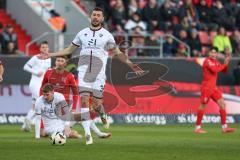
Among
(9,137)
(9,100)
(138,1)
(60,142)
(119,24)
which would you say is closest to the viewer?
(60,142)

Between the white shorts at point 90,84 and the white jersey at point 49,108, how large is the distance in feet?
2.22

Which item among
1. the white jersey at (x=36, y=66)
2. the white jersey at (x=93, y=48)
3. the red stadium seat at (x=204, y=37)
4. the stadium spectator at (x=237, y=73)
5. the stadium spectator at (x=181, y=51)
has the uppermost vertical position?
the red stadium seat at (x=204, y=37)

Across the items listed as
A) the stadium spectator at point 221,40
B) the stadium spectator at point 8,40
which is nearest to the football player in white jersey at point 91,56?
the stadium spectator at point 8,40

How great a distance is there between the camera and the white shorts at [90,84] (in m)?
17.7

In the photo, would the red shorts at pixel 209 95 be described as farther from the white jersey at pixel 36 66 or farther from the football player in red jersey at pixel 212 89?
the white jersey at pixel 36 66

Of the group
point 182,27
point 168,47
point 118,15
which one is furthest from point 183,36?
point 118,15

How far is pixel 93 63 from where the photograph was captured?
1770cm

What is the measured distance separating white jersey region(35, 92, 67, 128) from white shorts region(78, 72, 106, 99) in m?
0.68

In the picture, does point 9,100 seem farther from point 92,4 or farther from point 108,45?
point 108,45

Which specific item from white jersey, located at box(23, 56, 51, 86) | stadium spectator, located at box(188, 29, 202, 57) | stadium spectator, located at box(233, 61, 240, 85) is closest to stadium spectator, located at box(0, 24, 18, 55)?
white jersey, located at box(23, 56, 51, 86)

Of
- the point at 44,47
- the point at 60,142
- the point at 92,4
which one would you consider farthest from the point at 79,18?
the point at 60,142

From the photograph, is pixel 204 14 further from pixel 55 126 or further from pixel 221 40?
pixel 55 126

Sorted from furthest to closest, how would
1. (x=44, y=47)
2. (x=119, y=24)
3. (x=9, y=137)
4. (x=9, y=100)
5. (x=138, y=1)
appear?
(x=138, y=1) → (x=119, y=24) → (x=9, y=100) → (x=44, y=47) → (x=9, y=137)

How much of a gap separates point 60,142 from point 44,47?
5.29 meters
